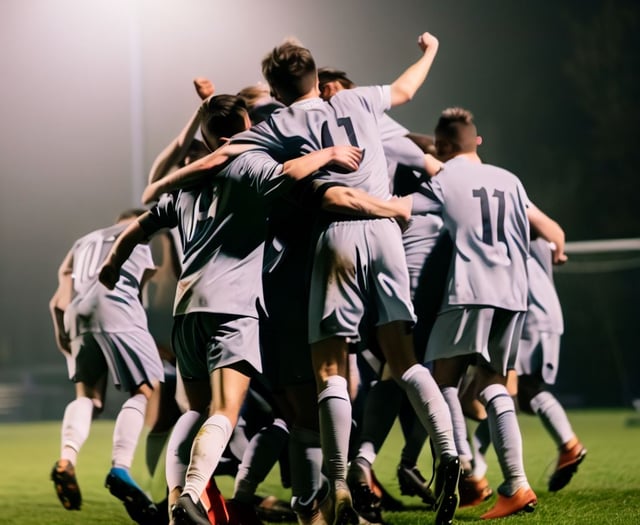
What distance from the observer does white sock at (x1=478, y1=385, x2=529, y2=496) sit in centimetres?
320

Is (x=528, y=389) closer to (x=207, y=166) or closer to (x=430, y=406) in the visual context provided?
(x=430, y=406)

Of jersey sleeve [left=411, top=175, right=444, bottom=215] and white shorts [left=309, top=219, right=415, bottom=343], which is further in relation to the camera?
jersey sleeve [left=411, top=175, right=444, bottom=215]

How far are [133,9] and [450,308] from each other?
6.38m

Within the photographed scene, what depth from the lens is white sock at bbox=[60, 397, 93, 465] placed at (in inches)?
152

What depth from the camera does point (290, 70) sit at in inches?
120

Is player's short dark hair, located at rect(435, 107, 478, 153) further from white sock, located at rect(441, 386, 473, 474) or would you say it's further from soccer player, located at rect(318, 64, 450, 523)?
white sock, located at rect(441, 386, 473, 474)

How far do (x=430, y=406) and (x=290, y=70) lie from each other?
3.43 feet

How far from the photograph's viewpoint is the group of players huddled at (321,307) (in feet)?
9.29

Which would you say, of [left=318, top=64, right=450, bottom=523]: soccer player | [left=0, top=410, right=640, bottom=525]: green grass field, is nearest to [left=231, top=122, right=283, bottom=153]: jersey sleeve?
[left=318, top=64, right=450, bottom=523]: soccer player

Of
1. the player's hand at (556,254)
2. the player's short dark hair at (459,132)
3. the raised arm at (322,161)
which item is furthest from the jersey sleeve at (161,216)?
the player's hand at (556,254)

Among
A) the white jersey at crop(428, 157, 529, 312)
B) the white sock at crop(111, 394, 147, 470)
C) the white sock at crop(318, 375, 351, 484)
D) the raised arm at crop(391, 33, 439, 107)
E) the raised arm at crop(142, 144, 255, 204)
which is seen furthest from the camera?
the white sock at crop(111, 394, 147, 470)

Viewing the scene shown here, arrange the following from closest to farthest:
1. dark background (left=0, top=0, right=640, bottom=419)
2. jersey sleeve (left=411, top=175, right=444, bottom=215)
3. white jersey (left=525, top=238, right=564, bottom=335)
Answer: jersey sleeve (left=411, top=175, right=444, bottom=215), white jersey (left=525, top=238, right=564, bottom=335), dark background (left=0, top=0, right=640, bottom=419)

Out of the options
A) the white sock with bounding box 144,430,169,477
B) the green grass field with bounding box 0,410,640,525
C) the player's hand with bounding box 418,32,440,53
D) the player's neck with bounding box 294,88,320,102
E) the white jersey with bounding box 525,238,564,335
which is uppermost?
the player's hand with bounding box 418,32,440,53

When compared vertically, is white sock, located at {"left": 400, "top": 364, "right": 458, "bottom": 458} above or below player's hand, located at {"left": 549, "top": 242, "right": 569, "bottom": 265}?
below
